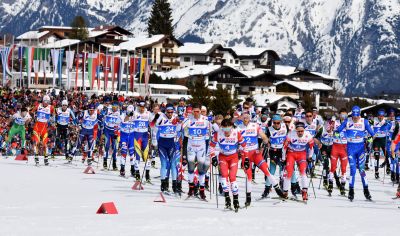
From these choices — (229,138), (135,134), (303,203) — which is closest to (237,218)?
(229,138)

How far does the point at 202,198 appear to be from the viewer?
18.8m

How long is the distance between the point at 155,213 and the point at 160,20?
153359mm

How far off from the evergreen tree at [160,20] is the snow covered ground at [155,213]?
14632 cm

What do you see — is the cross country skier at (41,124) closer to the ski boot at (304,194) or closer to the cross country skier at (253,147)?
the cross country skier at (253,147)

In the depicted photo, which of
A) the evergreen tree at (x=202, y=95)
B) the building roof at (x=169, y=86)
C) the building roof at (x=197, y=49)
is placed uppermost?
the building roof at (x=197, y=49)

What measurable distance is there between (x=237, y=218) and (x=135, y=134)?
802cm

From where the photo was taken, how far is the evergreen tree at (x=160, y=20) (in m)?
168

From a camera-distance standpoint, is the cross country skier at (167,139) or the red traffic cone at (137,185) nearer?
the cross country skier at (167,139)

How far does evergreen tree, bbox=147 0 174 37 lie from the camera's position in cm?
16762

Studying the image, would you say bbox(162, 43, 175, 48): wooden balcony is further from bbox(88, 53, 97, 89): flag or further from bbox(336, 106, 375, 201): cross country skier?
bbox(336, 106, 375, 201): cross country skier

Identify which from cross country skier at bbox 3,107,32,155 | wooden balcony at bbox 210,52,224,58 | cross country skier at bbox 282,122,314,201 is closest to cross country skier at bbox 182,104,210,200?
cross country skier at bbox 282,122,314,201

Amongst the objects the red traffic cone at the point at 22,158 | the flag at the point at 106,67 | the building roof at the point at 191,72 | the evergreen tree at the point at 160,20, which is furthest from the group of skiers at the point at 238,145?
the evergreen tree at the point at 160,20

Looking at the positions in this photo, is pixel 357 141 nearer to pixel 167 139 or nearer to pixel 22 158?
pixel 167 139

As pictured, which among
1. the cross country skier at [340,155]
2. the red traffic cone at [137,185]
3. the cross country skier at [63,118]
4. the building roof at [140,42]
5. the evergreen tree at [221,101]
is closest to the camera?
the red traffic cone at [137,185]
